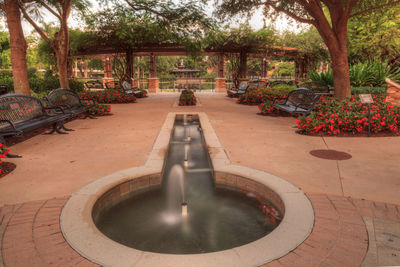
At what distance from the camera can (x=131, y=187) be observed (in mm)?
3916

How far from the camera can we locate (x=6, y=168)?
4.39 metres

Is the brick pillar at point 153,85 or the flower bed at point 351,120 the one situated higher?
the brick pillar at point 153,85

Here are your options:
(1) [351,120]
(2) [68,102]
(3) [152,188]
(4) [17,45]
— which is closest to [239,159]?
(3) [152,188]

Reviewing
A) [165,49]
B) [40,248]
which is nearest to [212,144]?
[40,248]

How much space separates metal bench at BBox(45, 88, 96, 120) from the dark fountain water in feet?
17.5

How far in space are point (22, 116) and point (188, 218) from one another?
550 centimetres

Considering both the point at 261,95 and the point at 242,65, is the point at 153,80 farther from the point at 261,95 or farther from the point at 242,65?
the point at 261,95

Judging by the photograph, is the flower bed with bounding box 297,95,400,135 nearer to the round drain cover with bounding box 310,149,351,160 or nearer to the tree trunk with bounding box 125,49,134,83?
the round drain cover with bounding box 310,149,351,160

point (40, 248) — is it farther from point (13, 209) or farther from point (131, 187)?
point (131, 187)

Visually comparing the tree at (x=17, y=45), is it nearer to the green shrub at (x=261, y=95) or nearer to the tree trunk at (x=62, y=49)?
the tree trunk at (x=62, y=49)

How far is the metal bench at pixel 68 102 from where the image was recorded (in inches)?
326

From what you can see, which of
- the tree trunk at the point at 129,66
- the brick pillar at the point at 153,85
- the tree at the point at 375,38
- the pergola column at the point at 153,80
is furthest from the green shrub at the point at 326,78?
the brick pillar at the point at 153,85

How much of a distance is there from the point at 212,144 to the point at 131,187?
91.8 inches

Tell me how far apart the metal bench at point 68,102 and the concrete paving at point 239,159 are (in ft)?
2.99
